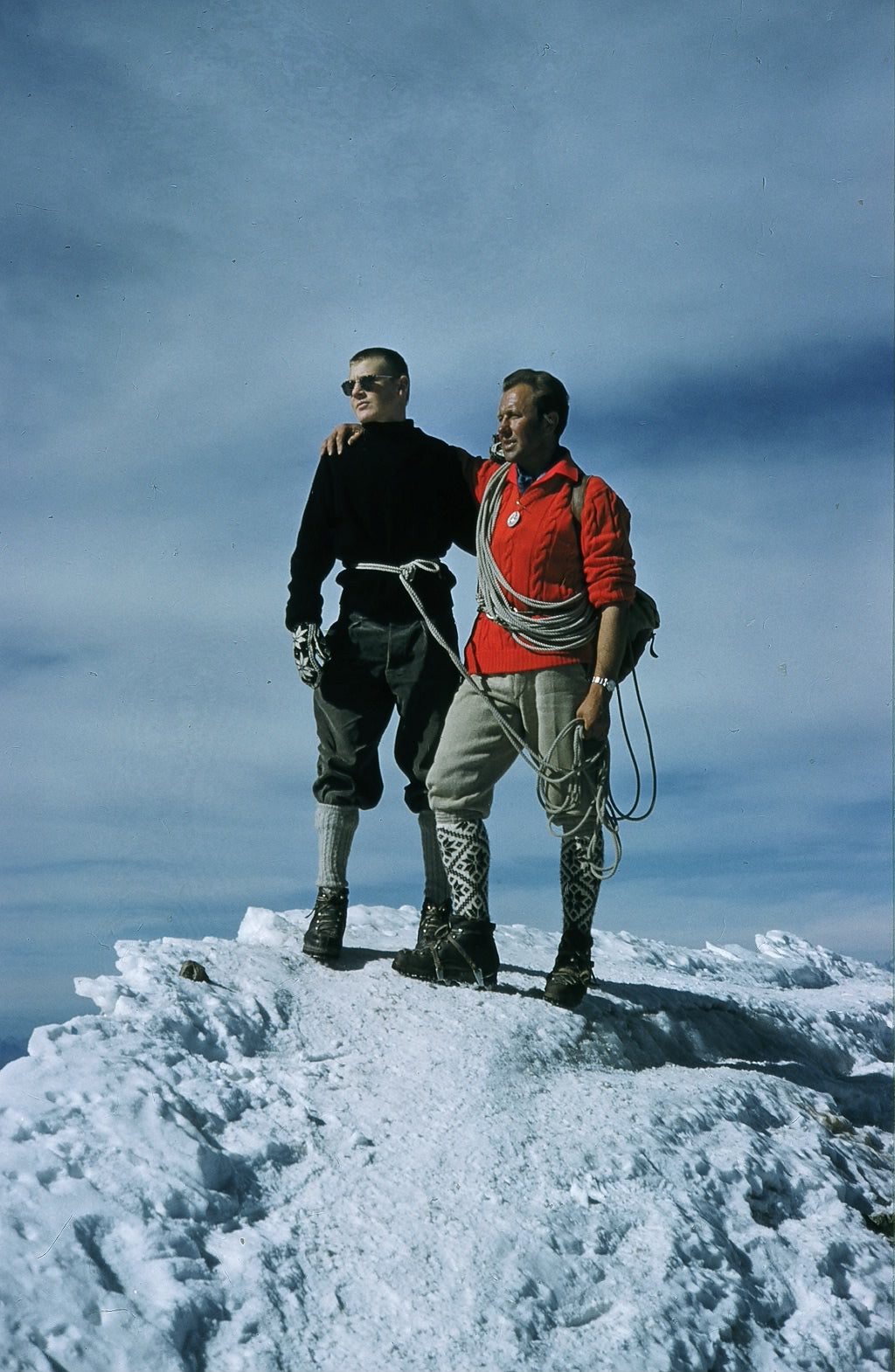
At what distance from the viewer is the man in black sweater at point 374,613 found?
5.01 m

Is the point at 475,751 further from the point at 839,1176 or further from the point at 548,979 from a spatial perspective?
the point at 839,1176

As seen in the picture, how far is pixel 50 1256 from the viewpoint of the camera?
2898 millimetres

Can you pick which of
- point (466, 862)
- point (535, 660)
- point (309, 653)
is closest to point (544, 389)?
point (535, 660)

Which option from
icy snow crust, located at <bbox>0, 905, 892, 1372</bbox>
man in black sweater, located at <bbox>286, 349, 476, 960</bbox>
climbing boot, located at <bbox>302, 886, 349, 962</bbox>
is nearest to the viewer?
icy snow crust, located at <bbox>0, 905, 892, 1372</bbox>

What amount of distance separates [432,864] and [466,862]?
16.6 inches

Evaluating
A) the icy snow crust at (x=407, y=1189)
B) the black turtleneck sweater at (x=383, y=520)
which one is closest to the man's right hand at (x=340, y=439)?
the black turtleneck sweater at (x=383, y=520)

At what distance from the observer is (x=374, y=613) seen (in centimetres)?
505

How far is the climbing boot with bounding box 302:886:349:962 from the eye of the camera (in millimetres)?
5152

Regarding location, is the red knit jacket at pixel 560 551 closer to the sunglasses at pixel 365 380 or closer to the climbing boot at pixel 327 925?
the sunglasses at pixel 365 380

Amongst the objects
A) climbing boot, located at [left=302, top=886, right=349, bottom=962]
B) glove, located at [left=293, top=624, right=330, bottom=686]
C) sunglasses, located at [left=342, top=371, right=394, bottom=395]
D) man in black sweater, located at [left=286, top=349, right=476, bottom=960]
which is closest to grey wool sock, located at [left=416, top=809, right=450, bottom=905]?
man in black sweater, located at [left=286, top=349, right=476, bottom=960]

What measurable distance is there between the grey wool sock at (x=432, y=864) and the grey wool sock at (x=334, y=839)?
0.94 feet

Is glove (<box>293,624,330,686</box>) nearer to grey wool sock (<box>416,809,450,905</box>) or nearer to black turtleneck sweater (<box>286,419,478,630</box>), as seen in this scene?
black turtleneck sweater (<box>286,419,478,630</box>)

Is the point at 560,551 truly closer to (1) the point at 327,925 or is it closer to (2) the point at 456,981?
(2) the point at 456,981

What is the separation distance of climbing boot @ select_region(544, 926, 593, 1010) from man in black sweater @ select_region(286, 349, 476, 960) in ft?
1.88
